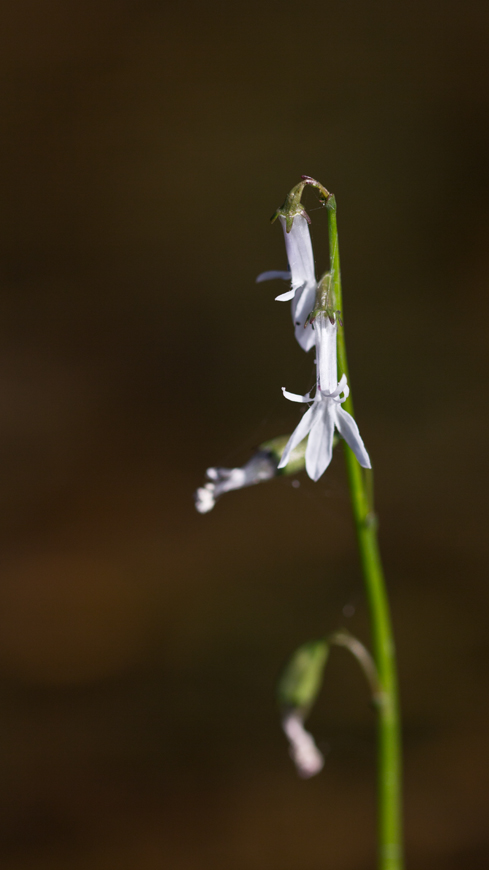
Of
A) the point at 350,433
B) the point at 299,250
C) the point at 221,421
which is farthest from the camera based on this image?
the point at 221,421

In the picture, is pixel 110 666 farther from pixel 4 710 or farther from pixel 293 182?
pixel 293 182

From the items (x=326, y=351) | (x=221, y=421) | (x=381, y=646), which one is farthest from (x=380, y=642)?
(x=221, y=421)

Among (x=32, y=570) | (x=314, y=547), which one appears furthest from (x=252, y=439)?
(x=32, y=570)

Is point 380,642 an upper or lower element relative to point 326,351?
lower

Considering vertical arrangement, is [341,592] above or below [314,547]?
below

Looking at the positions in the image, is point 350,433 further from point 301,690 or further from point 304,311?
point 301,690

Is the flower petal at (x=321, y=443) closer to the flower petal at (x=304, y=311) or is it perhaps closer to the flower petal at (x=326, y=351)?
the flower petal at (x=326, y=351)

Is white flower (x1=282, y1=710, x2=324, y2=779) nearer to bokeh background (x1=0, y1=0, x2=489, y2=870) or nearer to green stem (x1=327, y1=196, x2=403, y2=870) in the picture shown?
green stem (x1=327, y1=196, x2=403, y2=870)
